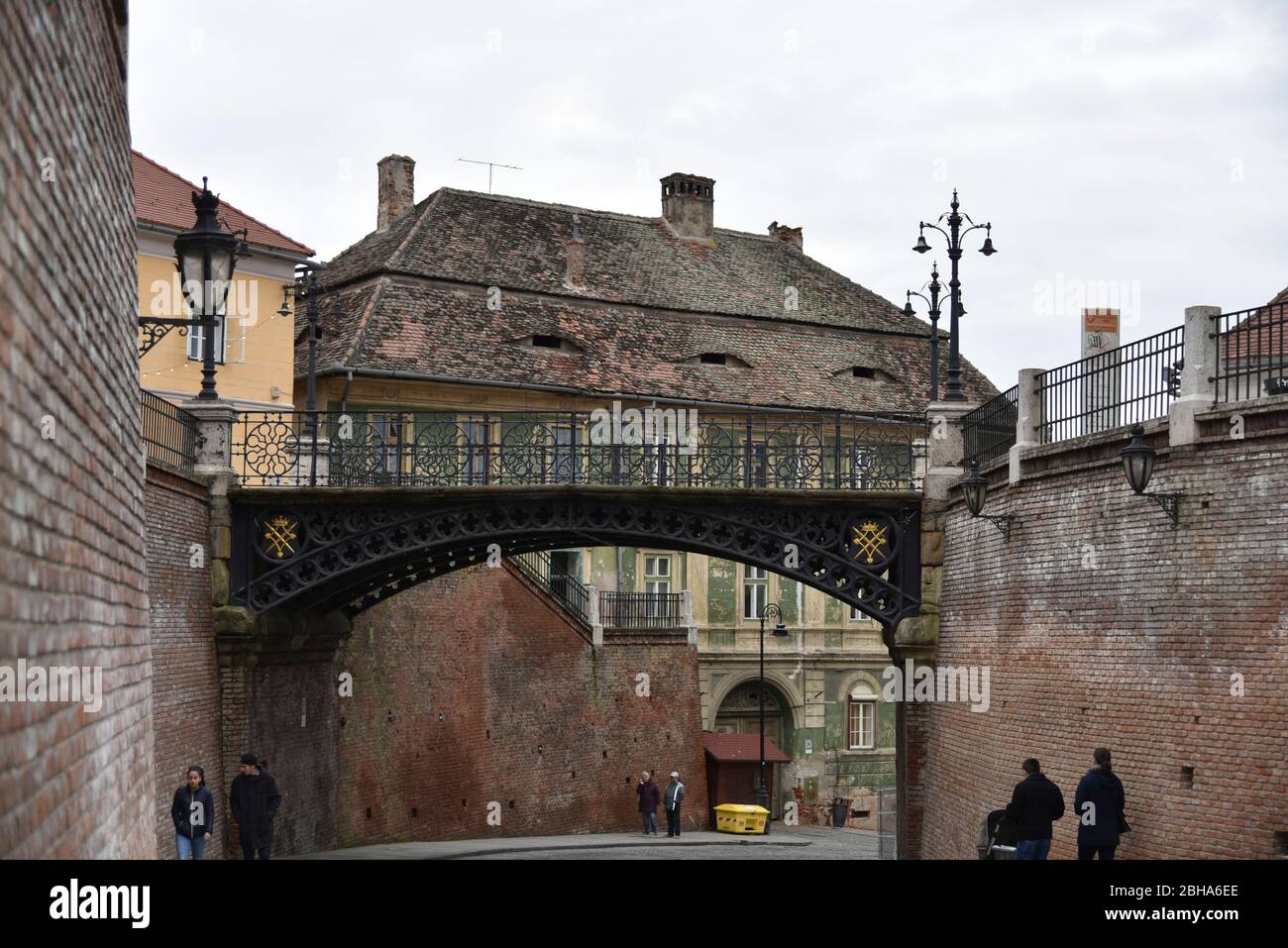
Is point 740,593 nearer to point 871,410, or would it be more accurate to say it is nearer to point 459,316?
point 871,410

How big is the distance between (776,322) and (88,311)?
42135 millimetres

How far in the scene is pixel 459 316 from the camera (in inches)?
1757

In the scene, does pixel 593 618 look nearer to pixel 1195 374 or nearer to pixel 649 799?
pixel 649 799

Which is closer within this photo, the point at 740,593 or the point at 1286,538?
the point at 1286,538

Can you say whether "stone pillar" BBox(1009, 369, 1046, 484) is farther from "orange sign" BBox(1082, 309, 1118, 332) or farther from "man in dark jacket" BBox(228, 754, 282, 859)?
"man in dark jacket" BBox(228, 754, 282, 859)

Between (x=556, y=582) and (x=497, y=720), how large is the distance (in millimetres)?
4974

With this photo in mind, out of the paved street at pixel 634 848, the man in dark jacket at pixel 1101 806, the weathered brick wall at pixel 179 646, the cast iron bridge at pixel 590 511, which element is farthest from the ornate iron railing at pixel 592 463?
the man in dark jacket at pixel 1101 806

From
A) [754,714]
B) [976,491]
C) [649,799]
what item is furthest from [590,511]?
[754,714]

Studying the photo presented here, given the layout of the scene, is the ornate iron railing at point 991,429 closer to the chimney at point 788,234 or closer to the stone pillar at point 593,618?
the stone pillar at point 593,618

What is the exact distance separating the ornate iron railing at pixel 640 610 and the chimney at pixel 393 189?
41.8ft

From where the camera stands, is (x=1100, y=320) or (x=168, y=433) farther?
(x=168, y=433)

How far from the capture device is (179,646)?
2584 centimetres

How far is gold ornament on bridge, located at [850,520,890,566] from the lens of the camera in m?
26.4
